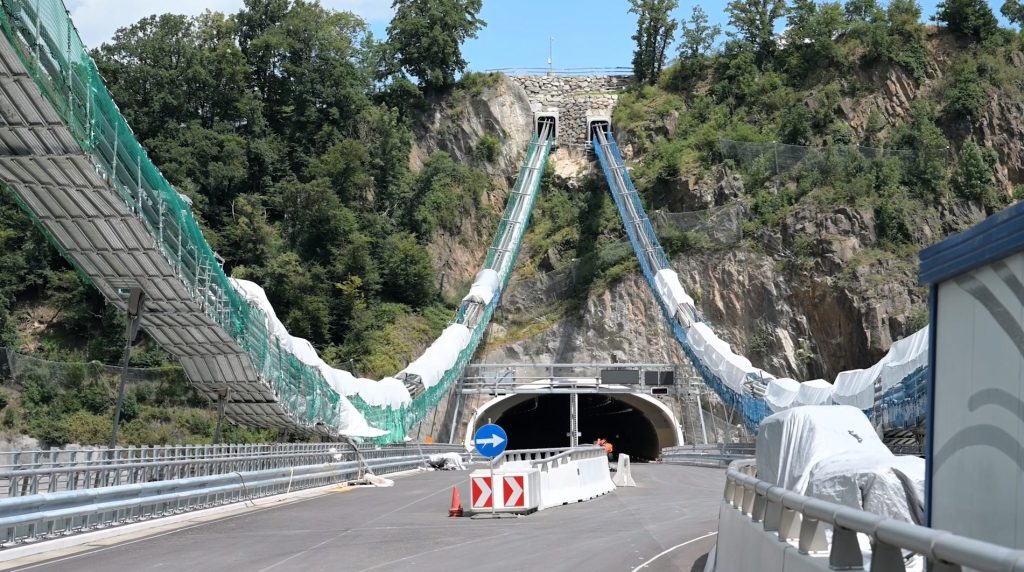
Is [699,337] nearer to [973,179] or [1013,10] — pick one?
[973,179]

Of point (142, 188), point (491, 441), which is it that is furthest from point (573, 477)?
point (142, 188)

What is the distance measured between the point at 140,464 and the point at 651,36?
87188 millimetres

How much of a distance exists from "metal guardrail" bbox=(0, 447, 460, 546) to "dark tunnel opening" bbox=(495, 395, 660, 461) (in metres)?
50.7

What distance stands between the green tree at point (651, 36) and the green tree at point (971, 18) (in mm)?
22470

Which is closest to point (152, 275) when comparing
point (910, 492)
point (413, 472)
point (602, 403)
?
point (413, 472)

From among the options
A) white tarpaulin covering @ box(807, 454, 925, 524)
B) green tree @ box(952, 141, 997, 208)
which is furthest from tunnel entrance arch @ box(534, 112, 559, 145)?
white tarpaulin covering @ box(807, 454, 925, 524)

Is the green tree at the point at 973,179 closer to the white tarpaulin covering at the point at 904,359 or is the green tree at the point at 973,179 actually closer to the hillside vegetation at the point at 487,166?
the hillside vegetation at the point at 487,166

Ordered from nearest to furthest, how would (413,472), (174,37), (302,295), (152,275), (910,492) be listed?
(910,492) < (152,275) < (413,472) < (302,295) < (174,37)

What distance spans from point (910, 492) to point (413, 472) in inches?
1456

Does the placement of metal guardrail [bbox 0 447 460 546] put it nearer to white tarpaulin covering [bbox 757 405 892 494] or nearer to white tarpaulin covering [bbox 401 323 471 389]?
white tarpaulin covering [bbox 757 405 892 494]

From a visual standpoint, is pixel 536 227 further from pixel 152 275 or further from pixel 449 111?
pixel 152 275

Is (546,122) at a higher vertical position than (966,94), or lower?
higher

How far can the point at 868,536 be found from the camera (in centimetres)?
640

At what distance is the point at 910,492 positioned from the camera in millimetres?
9539
